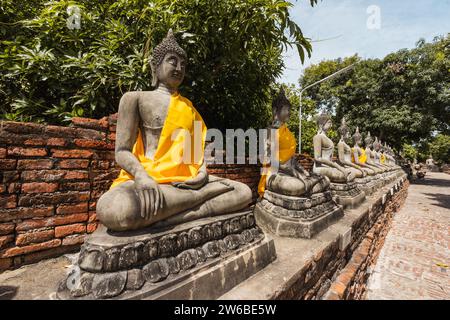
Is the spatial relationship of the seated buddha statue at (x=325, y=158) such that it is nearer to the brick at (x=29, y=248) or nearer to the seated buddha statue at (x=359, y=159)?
the seated buddha statue at (x=359, y=159)

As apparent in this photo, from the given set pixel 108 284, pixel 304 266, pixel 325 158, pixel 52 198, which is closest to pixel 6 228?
pixel 52 198

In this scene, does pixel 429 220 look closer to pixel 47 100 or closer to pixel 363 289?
pixel 363 289

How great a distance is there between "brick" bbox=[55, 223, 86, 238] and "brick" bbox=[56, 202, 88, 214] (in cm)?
14

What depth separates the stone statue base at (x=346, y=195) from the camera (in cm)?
447

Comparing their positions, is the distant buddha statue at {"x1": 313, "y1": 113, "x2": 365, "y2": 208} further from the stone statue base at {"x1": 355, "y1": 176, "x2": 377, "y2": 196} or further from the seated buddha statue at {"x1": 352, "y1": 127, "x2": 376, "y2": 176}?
the seated buddha statue at {"x1": 352, "y1": 127, "x2": 376, "y2": 176}

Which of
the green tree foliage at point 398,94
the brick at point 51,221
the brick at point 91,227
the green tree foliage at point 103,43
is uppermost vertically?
the green tree foliage at point 398,94

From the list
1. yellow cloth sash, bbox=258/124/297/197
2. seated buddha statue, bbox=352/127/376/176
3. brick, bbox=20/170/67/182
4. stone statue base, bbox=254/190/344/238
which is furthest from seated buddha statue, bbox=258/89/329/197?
seated buddha statue, bbox=352/127/376/176

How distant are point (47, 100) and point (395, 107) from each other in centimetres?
1952

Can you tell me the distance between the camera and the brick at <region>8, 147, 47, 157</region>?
205cm

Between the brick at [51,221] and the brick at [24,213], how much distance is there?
0.05 m

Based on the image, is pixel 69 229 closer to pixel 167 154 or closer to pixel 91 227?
pixel 91 227

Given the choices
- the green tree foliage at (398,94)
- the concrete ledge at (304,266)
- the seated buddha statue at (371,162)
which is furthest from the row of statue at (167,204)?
the green tree foliage at (398,94)

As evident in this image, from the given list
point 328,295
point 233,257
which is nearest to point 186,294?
point 233,257

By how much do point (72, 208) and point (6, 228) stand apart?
49 cm
